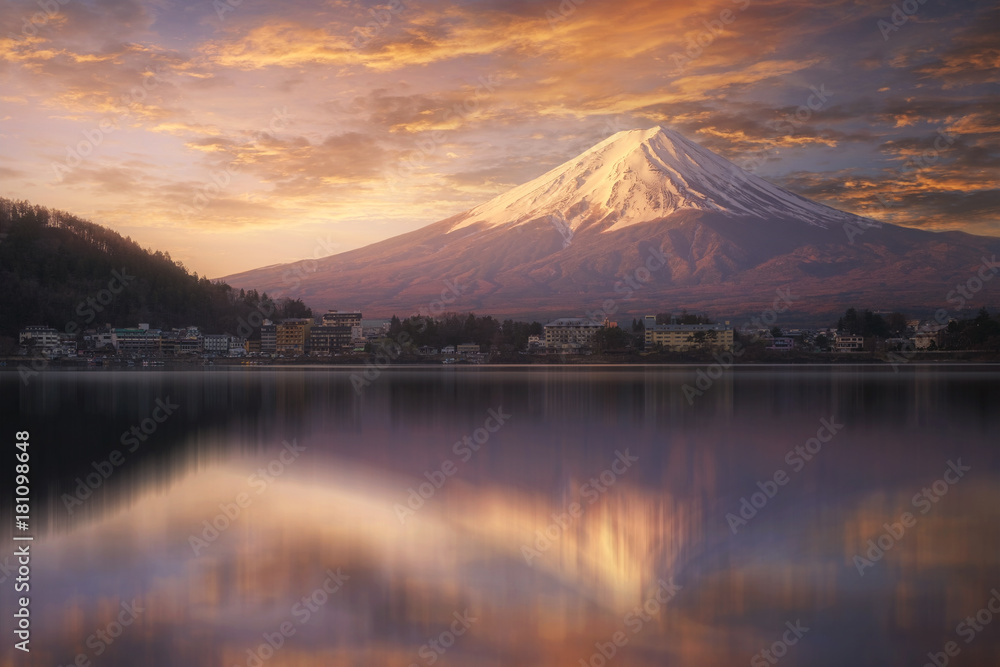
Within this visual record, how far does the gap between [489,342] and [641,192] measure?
59443 millimetres

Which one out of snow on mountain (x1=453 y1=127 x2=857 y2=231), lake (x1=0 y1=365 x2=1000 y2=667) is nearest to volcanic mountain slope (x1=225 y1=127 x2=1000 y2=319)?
snow on mountain (x1=453 y1=127 x2=857 y2=231)

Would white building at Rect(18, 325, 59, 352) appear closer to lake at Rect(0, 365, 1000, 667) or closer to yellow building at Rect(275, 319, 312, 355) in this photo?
yellow building at Rect(275, 319, 312, 355)

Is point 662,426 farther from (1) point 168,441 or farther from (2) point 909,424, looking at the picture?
(1) point 168,441

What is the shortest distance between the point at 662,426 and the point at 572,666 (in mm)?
11240

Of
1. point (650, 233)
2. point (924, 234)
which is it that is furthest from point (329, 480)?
point (924, 234)

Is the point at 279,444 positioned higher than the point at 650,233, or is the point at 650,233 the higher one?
the point at 650,233

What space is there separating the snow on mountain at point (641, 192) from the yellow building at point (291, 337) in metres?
46.4

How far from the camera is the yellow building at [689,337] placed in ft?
212

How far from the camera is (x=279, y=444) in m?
13.0

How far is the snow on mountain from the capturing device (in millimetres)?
115875

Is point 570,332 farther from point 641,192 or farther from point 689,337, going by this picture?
point 641,192

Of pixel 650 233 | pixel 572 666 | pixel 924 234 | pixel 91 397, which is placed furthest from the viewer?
pixel 924 234

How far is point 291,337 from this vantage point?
74438 millimetres

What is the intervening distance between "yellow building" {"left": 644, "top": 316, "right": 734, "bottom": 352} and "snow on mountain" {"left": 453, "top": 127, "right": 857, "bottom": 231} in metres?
46.3
